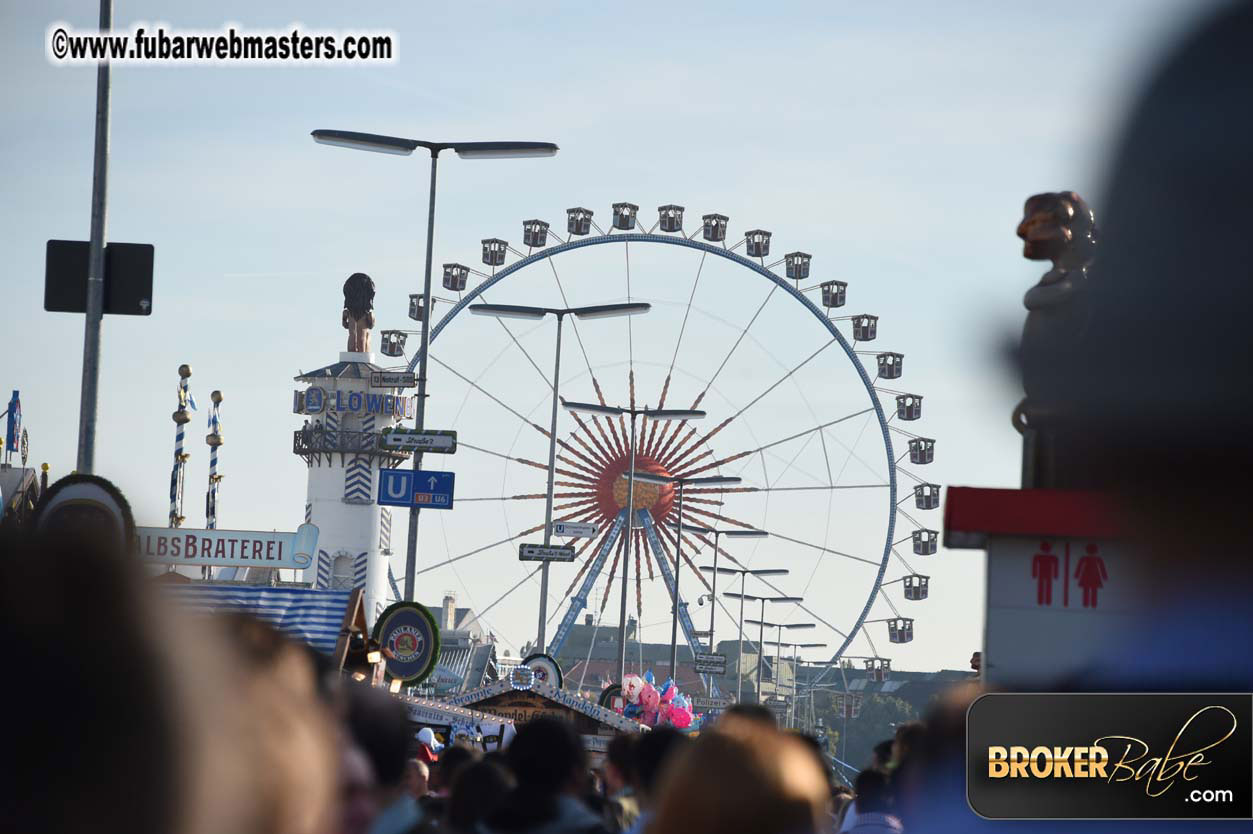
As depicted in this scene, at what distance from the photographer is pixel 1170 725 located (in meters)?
3.41

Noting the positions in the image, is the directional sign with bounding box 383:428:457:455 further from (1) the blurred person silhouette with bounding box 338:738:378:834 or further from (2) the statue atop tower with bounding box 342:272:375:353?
(2) the statue atop tower with bounding box 342:272:375:353

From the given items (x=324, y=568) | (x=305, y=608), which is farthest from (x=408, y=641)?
(x=324, y=568)

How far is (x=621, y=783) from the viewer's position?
7.41m

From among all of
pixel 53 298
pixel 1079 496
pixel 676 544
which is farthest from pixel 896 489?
pixel 1079 496

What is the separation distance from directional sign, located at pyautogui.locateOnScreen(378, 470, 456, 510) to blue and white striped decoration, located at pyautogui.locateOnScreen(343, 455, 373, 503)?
176ft

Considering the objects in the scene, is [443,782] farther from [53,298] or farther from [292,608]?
[292,608]

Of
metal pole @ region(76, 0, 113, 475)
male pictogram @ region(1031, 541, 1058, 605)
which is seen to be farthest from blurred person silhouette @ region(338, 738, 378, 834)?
metal pole @ region(76, 0, 113, 475)

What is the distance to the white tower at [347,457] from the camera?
3130 inches

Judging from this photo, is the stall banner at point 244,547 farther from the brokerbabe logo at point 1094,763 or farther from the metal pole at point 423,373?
the brokerbabe logo at point 1094,763

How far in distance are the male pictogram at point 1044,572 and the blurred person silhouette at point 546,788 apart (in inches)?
75.9

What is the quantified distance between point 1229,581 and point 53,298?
12.3m

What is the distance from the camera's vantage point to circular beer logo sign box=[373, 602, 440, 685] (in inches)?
960

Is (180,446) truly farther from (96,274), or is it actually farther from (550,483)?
(96,274)

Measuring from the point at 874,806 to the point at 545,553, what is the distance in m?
24.2
